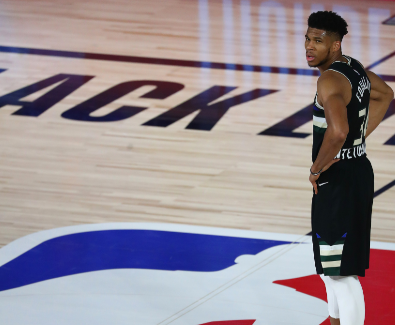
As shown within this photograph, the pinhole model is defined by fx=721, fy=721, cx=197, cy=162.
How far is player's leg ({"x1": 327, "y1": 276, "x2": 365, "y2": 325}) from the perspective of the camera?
85.4 inches

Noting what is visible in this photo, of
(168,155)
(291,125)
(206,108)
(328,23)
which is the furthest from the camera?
(206,108)

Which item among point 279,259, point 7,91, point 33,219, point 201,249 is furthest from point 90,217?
point 7,91

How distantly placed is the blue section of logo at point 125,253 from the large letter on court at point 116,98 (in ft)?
5.86

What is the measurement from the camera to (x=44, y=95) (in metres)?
5.53

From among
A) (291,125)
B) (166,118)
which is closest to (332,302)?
(291,125)

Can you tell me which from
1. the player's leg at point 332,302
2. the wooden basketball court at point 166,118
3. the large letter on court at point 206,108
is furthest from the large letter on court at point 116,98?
the player's leg at point 332,302

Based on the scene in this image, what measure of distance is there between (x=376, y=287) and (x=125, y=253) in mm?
1087

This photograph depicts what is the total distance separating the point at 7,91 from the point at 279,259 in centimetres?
322

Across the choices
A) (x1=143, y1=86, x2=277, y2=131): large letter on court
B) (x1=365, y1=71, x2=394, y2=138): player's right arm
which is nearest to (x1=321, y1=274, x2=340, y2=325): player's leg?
(x1=365, y1=71, x2=394, y2=138): player's right arm

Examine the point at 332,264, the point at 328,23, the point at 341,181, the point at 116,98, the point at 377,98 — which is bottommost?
the point at 116,98

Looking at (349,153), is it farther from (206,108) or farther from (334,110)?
(206,108)

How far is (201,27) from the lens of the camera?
302 inches

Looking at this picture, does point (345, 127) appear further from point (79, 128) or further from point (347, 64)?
point (79, 128)

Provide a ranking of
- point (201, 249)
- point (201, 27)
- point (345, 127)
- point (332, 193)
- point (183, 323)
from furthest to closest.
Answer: point (201, 27), point (201, 249), point (183, 323), point (332, 193), point (345, 127)
